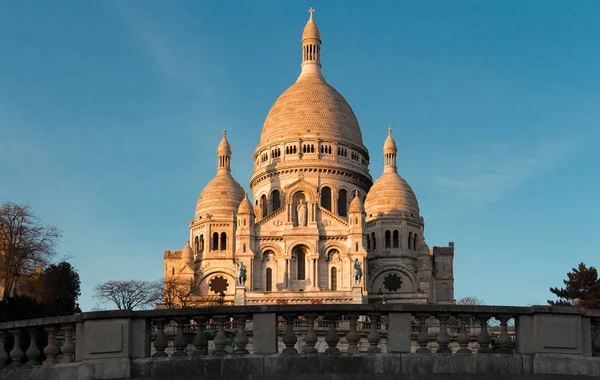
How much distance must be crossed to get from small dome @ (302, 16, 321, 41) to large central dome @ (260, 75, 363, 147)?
637cm

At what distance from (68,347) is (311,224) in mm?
75868

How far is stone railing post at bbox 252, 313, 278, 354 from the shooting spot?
10281 millimetres

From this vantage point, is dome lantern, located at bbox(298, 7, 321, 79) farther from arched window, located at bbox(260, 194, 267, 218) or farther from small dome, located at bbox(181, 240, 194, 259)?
small dome, located at bbox(181, 240, 194, 259)

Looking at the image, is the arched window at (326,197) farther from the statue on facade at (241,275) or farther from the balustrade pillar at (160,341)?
the balustrade pillar at (160,341)

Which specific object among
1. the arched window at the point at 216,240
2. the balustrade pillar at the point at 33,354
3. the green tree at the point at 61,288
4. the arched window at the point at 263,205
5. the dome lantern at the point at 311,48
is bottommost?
the balustrade pillar at the point at 33,354

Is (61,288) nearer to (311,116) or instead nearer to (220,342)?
(220,342)

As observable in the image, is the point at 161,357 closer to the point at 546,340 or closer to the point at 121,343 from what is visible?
the point at 121,343

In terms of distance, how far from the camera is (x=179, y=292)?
270ft

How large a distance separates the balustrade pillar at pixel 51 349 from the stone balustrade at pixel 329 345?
95mm

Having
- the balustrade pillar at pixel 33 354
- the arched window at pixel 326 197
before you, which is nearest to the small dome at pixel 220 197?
the arched window at pixel 326 197

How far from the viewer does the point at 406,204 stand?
313 feet

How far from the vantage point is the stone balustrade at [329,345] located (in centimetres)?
1023

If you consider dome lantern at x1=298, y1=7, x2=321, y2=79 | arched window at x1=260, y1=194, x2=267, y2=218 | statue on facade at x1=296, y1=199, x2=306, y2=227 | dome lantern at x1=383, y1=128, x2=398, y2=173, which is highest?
dome lantern at x1=298, y1=7, x2=321, y2=79

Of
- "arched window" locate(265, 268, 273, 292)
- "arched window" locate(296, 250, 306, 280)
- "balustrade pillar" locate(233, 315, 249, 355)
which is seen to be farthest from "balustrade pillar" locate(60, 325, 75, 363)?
"arched window" locate(296, 250, 306, 280)
